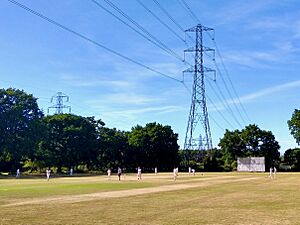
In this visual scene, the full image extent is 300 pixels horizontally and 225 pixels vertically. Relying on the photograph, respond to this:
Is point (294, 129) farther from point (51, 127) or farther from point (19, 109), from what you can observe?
point (19, 109)

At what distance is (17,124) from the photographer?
320 feet

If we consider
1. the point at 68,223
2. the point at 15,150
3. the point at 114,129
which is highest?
the point at 114,129

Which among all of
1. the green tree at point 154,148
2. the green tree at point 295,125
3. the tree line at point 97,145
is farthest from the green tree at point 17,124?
the green tree at point 295,125

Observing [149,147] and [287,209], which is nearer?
[287,209]

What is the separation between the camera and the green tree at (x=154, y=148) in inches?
5271

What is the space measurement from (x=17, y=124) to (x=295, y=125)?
3100 inches

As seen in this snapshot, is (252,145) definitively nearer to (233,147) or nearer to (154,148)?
(233,147)

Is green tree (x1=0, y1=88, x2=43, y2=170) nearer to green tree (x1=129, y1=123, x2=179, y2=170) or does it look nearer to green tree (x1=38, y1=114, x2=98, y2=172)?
green tree (x1=38, y1=114, x2=98, y2=172)

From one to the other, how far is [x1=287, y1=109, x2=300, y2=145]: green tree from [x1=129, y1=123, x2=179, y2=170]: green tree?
3482 centimetres

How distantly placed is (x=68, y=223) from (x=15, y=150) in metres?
83.0

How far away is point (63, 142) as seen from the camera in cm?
11300

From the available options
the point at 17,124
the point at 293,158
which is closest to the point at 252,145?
the point at 293,158

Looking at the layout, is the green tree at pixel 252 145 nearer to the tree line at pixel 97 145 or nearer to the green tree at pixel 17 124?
the tree line at pixel 97 145

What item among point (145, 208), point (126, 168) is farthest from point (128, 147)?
point (145, 208)
